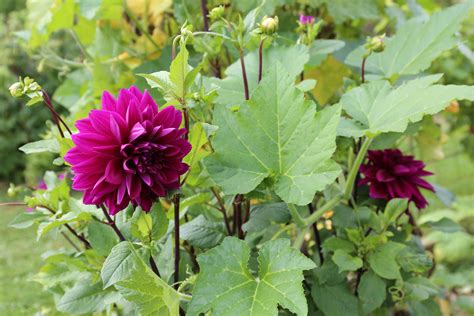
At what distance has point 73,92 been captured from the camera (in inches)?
45.9

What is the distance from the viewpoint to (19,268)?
2965 millimetres

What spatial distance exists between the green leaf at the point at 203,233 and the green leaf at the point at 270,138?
12 centimetres

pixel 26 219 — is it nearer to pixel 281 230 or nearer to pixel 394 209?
pixel 281 230

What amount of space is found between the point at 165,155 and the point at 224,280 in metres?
0.13

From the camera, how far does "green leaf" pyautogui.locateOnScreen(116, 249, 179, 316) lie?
515 mm

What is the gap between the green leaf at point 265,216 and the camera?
64 cm

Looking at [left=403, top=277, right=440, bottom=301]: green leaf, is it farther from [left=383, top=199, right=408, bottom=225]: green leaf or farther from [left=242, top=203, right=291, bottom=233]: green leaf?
[left=242, top=203, right=291, bottom=233]: green leaf

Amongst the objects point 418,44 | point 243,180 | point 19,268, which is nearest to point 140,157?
point 243,180

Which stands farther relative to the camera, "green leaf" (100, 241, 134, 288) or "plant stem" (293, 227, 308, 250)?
"plant stem" (293, 227, 308, 250)

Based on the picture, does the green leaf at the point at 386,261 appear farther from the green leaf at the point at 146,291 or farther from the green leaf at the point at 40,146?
the green leaf at the point at 40,146

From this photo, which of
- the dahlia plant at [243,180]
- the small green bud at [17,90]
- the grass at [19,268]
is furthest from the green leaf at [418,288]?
the grass at [19,268]

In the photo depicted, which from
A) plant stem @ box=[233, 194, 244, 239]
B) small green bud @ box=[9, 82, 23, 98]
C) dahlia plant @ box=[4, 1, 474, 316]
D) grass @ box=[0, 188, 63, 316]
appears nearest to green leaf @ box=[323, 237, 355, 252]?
dahlia plant @ box=[4, 1, 474, 316]

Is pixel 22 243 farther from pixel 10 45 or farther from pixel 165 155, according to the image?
pixel 165 155

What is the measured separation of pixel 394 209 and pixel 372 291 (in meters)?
0.10
